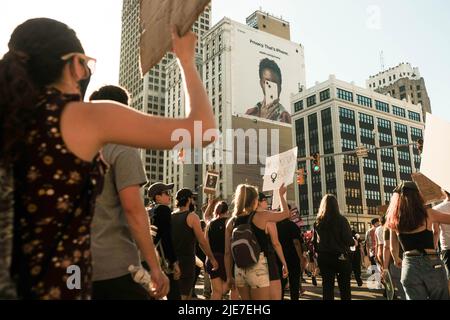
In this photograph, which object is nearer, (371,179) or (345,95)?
(371,179)

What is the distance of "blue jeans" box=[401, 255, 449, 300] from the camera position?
175 inches

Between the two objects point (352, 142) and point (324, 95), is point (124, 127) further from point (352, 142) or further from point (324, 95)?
point (324, 95)

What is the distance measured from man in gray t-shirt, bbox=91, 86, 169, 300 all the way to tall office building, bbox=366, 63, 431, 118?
380 feet

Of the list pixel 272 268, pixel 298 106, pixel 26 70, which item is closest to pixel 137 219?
pixel 26 70

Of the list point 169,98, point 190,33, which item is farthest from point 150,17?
point 169,98

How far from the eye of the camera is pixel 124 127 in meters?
1.60

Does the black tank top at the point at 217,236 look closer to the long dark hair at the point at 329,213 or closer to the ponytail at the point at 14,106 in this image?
the long dark hair at the point at 329,213

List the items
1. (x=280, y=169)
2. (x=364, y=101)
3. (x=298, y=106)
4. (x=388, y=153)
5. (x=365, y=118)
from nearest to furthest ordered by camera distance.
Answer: (x=280, y=169) → (x=365, y=118) → (x=388, y=153) → (x=364, y=101) → (x=298, y=106)

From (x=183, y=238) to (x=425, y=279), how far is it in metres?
3.41

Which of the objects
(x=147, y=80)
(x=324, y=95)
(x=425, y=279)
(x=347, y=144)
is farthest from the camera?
(x=147, y=80)

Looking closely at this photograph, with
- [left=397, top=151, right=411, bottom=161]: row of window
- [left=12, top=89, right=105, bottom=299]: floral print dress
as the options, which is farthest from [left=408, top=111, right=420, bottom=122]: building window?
[left=12, top=89, right=105, bottom=299]: floral print dress

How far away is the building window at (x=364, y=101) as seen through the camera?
87.8 m

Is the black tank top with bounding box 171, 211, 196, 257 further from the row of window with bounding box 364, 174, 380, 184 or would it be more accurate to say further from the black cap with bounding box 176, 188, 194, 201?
the row of window with bounding box 364, 174, 380, 184

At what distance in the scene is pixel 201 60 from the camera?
107m
